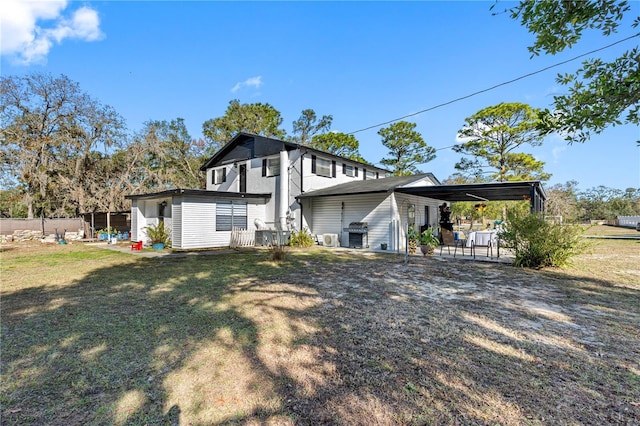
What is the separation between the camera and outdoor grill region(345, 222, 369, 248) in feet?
42.1

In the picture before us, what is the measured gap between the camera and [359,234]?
42.4ft

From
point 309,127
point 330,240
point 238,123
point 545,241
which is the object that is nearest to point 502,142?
point 309,127

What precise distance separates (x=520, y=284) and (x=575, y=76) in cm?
399

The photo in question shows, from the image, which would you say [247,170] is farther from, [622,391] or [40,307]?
[622,391]

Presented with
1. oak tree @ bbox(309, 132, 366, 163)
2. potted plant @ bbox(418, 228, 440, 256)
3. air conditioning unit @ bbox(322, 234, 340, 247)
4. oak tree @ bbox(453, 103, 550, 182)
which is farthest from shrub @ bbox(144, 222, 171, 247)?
oak tree @ bbox(453, 103, 550, 182)

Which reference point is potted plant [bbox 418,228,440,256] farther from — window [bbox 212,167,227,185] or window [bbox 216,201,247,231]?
window [bbox 212,167,227,185]

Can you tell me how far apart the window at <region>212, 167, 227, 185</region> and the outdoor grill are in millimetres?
9188

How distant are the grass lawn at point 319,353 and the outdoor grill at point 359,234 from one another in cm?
684

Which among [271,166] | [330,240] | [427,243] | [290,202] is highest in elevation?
[271,166]

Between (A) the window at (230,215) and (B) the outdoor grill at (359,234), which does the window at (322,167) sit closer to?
(B) the outdoor grill at (359,234)

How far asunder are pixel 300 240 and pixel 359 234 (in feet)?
9.04

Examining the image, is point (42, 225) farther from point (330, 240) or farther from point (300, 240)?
point (330, 240)

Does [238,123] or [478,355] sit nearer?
[478,355]

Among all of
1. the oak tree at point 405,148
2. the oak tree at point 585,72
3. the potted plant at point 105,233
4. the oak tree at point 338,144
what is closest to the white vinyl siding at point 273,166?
the potted plant at point 105,233
